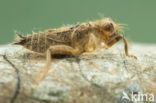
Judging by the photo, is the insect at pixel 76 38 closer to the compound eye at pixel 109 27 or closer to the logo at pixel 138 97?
the compound eye at pixel 109 27

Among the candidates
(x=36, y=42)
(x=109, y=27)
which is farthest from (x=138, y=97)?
(x=36, y=42)

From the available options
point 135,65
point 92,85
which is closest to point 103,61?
point 135,65

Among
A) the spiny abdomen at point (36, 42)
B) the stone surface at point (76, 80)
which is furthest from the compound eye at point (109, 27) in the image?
the spiny abdomen at point (36, 42)

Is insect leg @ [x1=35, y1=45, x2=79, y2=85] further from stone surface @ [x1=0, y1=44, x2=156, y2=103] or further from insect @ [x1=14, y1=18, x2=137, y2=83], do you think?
stone surface @ [x1=0, y1=44, x2=156, y2=103]

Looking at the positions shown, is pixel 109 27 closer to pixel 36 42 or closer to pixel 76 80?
pixel 36 42

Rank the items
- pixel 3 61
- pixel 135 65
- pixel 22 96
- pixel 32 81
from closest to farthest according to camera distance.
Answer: pixel 22 96
pixel 32 81
pixel 3 61
pixel 135 65

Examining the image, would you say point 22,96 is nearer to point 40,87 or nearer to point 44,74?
point 40,87
